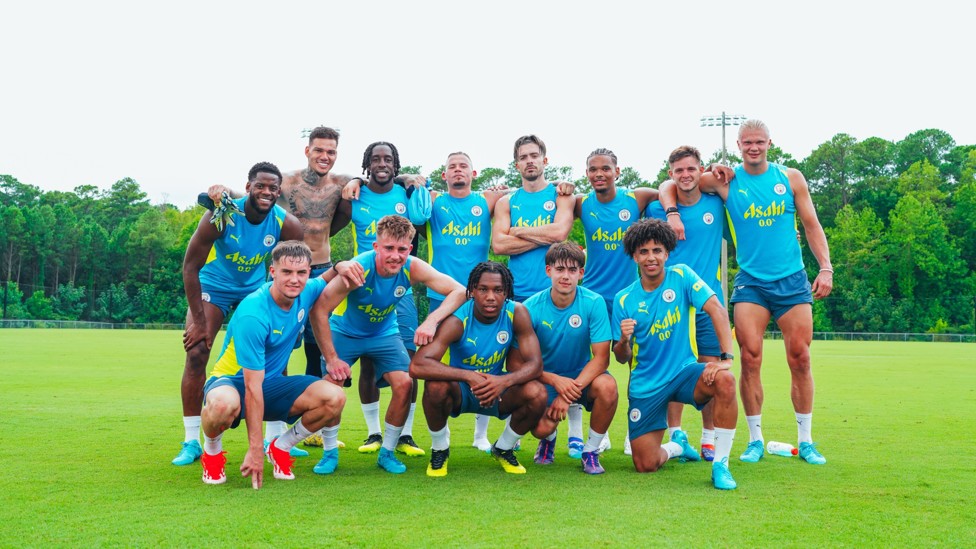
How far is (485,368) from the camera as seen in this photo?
20.0 ft

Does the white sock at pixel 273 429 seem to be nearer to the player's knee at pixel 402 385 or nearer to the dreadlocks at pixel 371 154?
the player's knee at pixel 402 385

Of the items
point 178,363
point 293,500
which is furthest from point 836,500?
point 178,363

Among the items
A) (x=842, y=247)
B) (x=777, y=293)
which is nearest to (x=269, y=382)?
(x=777, y=293)

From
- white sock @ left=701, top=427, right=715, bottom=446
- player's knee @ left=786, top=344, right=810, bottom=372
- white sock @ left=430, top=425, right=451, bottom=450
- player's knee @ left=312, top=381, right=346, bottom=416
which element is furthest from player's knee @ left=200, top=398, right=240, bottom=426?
player's knee @ left=786, top=344, right=810, bottom=372

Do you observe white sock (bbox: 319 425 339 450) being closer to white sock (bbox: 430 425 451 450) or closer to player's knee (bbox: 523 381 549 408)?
white sock (bbox: 430 425 451 450)

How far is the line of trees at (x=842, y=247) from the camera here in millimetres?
56250

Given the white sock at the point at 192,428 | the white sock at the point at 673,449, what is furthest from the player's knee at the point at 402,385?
the white sock at the point at 673,449

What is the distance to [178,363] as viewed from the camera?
62.1ft

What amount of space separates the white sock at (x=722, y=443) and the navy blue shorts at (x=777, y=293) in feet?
5.02

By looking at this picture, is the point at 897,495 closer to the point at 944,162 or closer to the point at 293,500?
the point at 293,500

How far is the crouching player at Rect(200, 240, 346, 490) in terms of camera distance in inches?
209

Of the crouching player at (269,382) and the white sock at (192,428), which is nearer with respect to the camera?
the crouching player at (269,382)

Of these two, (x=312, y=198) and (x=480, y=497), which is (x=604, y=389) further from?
(x=312, y=198)

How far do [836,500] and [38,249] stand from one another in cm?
8532
